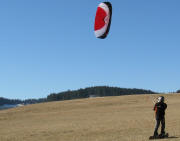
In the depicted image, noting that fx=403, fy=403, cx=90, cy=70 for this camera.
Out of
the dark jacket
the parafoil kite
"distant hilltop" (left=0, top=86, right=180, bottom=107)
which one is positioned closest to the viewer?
the dark jacket

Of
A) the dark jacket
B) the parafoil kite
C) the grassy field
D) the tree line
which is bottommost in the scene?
the grassy field

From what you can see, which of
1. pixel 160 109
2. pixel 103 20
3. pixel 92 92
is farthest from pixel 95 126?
→ pixel 92 92

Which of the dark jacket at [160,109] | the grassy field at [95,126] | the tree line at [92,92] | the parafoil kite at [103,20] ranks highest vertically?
the tree line at [92,92]

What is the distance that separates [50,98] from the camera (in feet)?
588

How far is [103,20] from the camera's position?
17938mm

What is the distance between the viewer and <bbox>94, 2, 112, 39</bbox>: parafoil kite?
675 inches

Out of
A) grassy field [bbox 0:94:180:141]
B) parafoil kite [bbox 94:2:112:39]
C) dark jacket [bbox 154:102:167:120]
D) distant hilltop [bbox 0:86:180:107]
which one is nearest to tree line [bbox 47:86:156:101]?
distant hilltop [bbox 0:86:180:107]

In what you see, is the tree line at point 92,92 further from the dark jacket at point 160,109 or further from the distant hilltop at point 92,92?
the dark jacket at point 160,109

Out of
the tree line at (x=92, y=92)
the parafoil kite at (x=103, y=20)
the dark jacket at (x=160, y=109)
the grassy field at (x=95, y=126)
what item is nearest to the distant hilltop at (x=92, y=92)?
the tree line at (x=92, y=92)

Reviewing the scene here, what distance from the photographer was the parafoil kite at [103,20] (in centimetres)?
1714

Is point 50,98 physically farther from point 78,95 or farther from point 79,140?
point 79,140

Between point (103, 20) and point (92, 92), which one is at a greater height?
point (92, 92)

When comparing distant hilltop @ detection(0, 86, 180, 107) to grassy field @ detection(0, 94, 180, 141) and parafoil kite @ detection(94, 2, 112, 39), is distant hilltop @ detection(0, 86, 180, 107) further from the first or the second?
parafoil kite @ detection(94, 2, 112, 39)

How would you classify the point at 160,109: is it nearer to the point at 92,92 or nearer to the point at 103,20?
the point at 103,20
